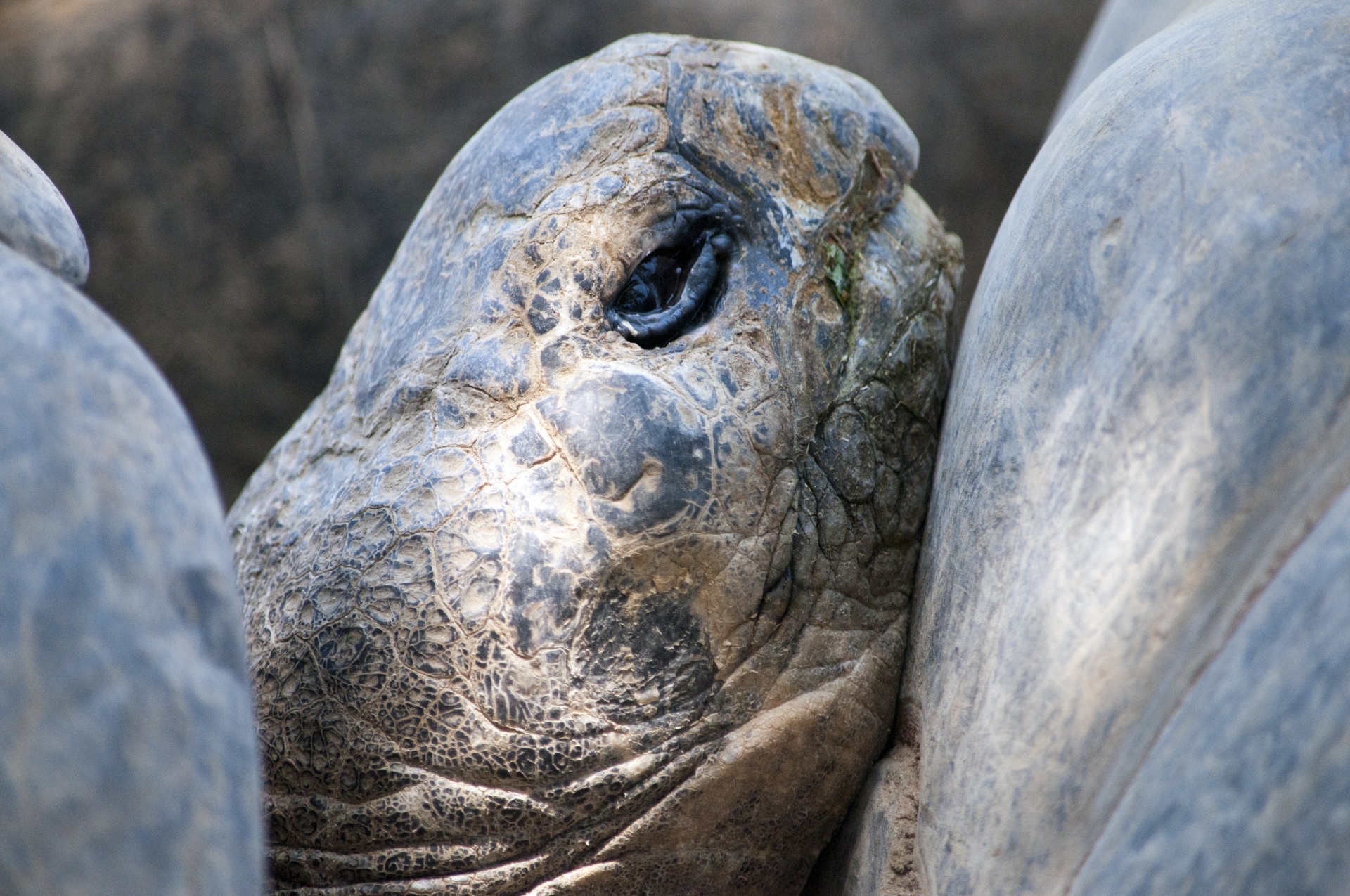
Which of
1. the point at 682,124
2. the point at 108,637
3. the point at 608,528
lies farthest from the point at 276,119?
the point at 108,637

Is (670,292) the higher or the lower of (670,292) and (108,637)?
the higher

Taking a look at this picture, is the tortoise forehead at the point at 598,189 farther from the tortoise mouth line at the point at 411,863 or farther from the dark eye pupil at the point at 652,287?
the tortoise mouth line at the point at 411,863

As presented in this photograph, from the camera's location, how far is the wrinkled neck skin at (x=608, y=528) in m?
0.97

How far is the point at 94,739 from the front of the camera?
63 cm

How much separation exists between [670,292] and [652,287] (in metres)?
0.02

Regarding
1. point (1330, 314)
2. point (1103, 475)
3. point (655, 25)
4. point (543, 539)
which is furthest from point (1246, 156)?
point (655, 25)

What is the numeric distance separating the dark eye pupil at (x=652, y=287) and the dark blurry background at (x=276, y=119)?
187cm

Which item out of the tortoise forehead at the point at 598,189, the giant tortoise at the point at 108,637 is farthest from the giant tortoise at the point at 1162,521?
the giant tortoise at the point at 108,637

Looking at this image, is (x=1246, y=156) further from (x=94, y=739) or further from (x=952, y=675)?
(x=94, y=739)

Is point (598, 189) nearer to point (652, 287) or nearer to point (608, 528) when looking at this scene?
point (652, 287)

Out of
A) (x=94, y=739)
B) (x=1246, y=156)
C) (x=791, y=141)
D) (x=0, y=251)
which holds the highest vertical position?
(x=1246, y=156)

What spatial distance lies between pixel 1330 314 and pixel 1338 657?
0.25 meters

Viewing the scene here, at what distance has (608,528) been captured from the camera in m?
0.96

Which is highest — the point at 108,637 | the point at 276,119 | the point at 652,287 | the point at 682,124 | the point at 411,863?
the point at 682,124
